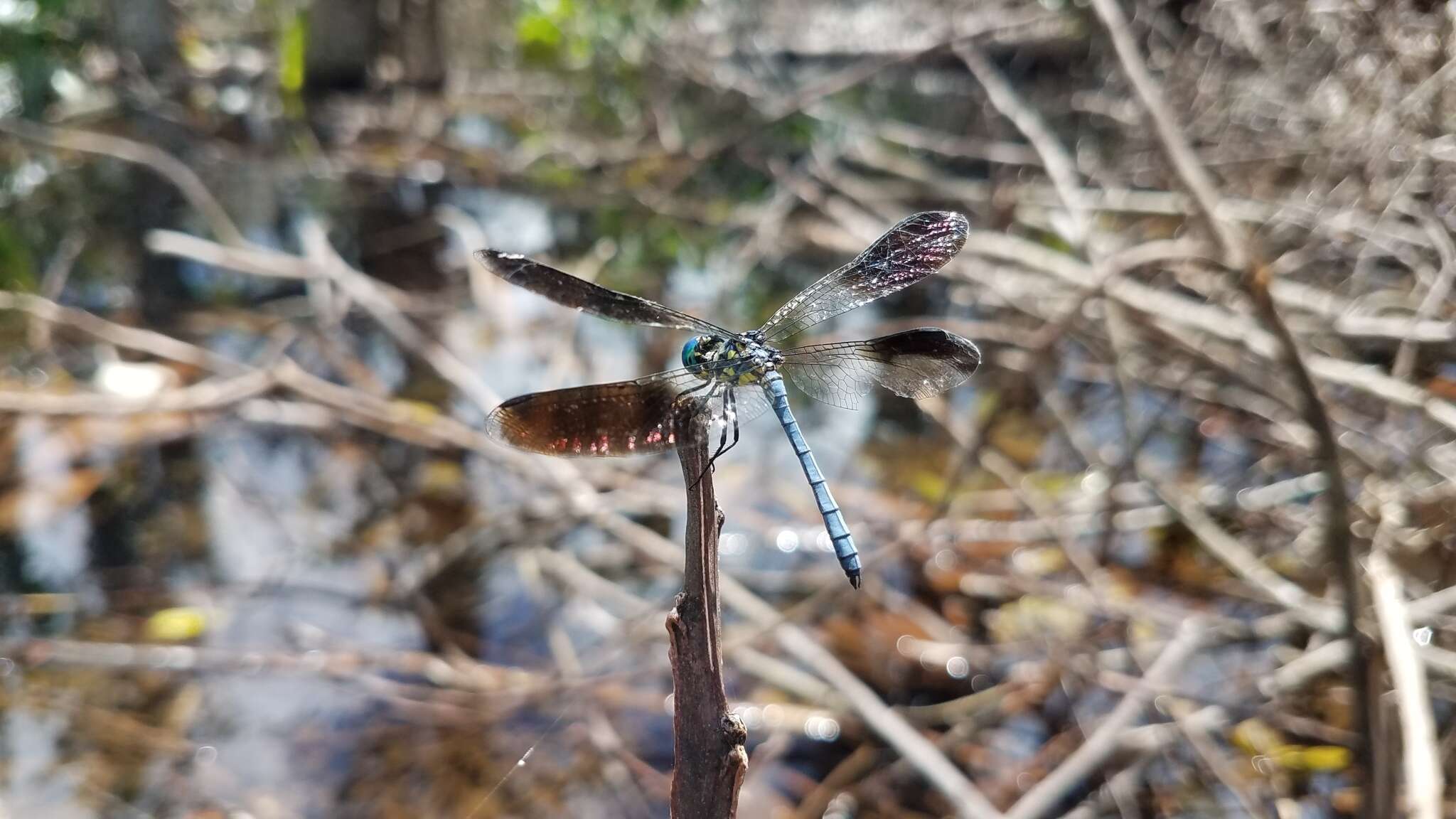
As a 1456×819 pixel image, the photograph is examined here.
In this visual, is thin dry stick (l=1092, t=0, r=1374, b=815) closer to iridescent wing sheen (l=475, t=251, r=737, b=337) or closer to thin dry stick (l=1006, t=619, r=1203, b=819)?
thin dry stick (l=1006, t=619, r=1203, b=819)

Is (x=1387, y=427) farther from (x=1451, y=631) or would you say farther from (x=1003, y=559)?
(x=1003, y=559)

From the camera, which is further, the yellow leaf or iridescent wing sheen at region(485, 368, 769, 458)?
the yellow leaf

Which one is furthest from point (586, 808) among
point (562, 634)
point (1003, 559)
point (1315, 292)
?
point (1315, 292)

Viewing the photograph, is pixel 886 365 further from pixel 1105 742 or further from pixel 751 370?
pixel 1105 742

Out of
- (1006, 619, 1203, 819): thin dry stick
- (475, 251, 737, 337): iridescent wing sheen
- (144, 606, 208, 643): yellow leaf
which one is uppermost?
(144, 606, 208, 643): yellow leaf

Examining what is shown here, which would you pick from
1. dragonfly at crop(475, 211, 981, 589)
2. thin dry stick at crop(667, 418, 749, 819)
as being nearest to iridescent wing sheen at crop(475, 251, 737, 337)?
dragonfly at crop(475, 211, 981, 589)

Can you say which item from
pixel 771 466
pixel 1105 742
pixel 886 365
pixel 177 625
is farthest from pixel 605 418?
pixel 771 466
